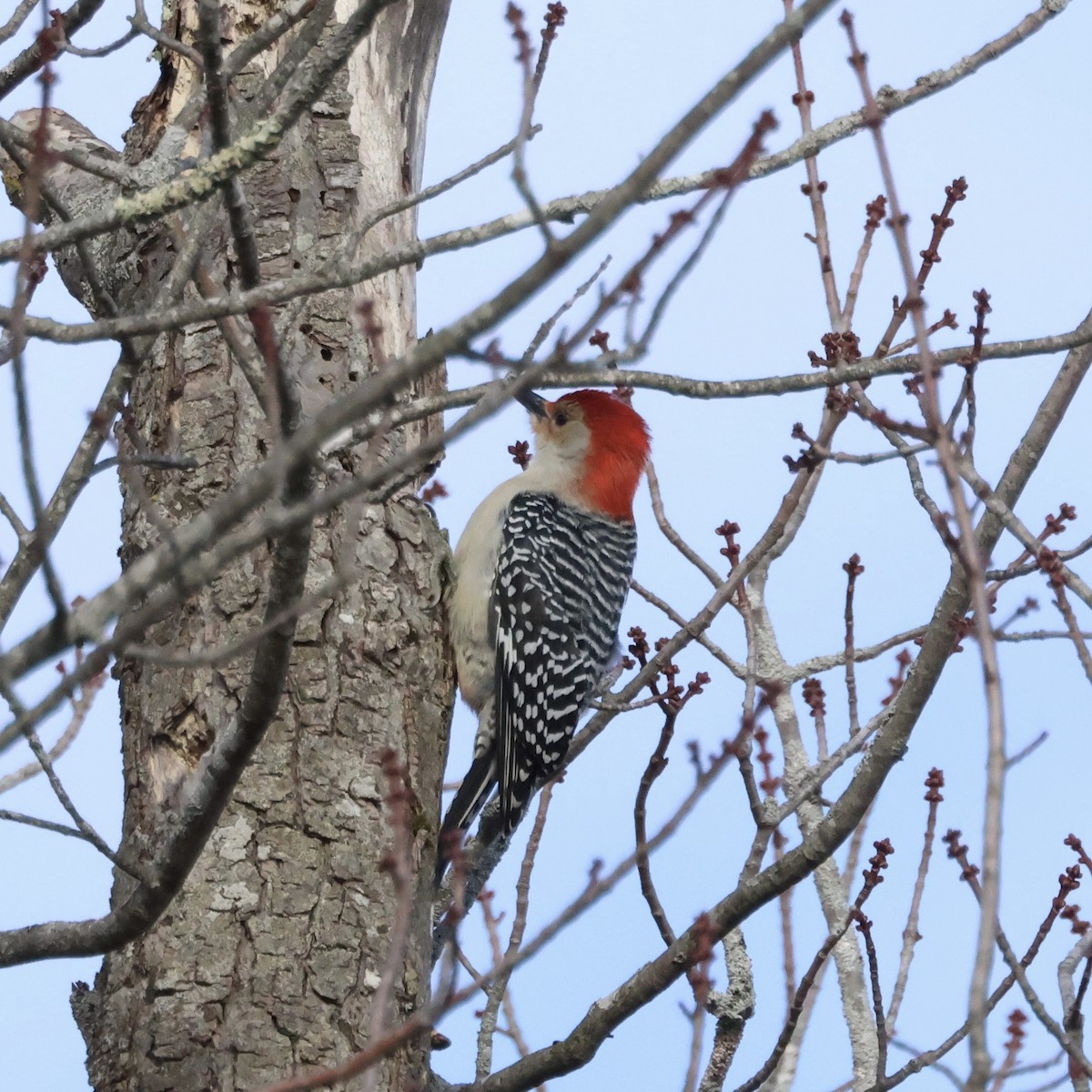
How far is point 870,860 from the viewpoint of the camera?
3922mm

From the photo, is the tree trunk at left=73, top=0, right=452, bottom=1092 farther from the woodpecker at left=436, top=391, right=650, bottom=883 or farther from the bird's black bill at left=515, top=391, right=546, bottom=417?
the bird's black bill at left=515, top=391, right=546, bottom=417

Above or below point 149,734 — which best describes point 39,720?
below

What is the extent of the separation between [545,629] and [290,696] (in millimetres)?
1788

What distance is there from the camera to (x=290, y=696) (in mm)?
4168

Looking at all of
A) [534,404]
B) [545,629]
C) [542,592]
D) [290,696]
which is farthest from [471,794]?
[534,404]

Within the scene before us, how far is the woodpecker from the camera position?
5.35m

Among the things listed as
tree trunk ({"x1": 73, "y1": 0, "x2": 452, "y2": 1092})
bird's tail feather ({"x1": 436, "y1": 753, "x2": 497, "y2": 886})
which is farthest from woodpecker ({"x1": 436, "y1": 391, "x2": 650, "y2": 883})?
tree trunk ({"x1": 73, "y1": 0, "x2": 452, "y2": 1092})

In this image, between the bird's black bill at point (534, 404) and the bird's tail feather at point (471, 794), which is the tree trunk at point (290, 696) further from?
the bird's black bill at point (534, 404)

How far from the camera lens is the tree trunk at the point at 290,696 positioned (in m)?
3.74

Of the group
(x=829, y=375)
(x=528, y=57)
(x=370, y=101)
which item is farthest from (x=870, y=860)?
(x=370, y=101)

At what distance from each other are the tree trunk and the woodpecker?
61 cm

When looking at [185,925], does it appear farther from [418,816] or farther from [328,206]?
[328,206]

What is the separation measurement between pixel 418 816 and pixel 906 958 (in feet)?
4.99

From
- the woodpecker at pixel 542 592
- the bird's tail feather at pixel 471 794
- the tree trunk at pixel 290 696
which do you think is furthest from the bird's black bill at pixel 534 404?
the bird's tail feather at pixel 471 794
